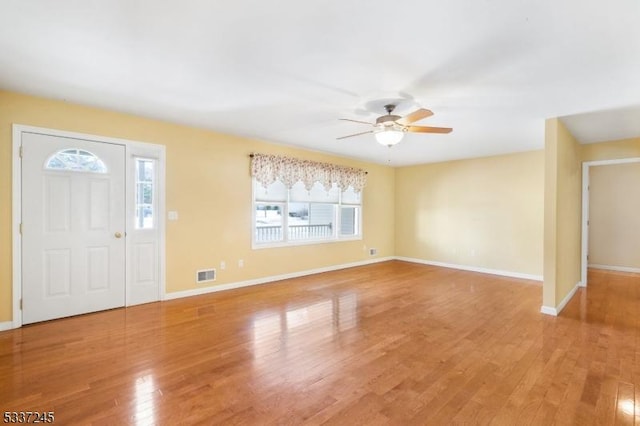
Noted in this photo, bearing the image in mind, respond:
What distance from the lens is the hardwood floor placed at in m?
1.95

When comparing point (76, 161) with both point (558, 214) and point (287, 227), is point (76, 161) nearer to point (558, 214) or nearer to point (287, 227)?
point (287, 227)

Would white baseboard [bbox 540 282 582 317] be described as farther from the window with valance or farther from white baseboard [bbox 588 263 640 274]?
the window with valance

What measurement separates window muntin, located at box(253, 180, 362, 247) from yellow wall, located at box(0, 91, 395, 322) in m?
0.24

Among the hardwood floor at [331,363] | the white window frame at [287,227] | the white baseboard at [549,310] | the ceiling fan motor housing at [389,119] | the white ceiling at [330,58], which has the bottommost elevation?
the hardwood floor at [331,363]

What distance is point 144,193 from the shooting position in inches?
164

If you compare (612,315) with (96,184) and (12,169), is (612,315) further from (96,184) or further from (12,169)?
(12,169)

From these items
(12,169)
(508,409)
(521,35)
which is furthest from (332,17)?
(12,169)

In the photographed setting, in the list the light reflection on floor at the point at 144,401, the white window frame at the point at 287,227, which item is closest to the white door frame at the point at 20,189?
the white window frame at the point at 287,227

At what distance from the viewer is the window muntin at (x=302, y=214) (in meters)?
5.48

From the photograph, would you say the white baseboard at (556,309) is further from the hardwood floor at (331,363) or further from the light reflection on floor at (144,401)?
the light reflection on floor at (144,401)

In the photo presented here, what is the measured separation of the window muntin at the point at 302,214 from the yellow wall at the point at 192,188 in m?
0.24

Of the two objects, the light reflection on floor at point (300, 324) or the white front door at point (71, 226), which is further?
the white front door at point (71, 226)

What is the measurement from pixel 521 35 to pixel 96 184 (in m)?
4.64

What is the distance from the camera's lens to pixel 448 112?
3684 millimetres
